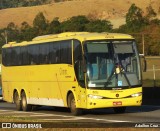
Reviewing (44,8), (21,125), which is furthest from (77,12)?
(21,125)

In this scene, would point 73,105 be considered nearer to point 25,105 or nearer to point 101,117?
point 101,117

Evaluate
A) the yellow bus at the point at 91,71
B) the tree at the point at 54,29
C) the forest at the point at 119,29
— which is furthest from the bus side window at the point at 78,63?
the tree at the point at 54,29

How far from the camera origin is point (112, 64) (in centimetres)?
2491

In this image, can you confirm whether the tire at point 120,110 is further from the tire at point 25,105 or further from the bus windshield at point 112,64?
the tire at point 25,105

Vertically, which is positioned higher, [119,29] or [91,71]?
[91,71]

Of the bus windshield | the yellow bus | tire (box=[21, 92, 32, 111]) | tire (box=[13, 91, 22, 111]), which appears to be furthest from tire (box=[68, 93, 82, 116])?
tire (box=[13, 91, 22, 111])

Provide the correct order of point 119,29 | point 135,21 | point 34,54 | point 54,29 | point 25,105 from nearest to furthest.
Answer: point 34,54 < point 25,105 < point 119,29 < point 54,29 < point 135,21

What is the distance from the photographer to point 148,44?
79.6 m

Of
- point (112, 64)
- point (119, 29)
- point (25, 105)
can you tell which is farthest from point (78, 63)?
point (119, 29)

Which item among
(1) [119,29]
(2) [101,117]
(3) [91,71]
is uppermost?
(3) [91,71]

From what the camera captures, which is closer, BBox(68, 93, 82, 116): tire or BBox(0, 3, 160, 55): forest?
BBox(68, 93, 82, 116): tire

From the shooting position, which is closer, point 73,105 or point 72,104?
point 73,105

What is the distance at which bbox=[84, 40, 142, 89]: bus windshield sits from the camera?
24.7 m

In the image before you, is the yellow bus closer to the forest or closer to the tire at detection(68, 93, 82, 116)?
the tire at detection(68, 93, 82, 116)
